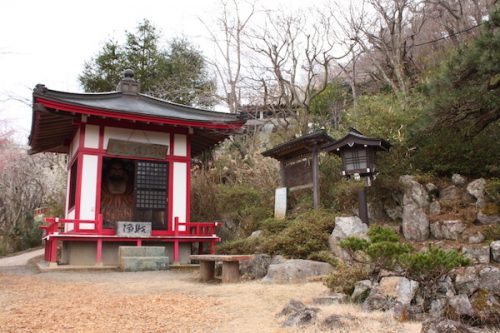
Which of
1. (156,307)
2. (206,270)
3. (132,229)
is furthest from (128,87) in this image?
(156,307)

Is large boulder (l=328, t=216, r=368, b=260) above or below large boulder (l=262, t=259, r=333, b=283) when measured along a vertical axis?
above

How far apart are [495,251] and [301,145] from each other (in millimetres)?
4953

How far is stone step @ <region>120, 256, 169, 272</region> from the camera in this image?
9844mm

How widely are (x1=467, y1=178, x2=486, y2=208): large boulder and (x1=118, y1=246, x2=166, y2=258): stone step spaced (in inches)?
281

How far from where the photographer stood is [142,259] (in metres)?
9.99

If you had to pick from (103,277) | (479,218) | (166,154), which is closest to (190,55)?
(166,154)

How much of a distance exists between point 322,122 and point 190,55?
25.2 ft

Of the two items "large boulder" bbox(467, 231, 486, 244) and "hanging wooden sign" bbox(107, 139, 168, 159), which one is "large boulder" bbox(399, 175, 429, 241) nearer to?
"large boulder" bbox(467, 231, 486, 244)

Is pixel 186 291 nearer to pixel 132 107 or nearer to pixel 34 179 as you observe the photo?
pixel 132 107

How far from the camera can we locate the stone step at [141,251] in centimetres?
1022

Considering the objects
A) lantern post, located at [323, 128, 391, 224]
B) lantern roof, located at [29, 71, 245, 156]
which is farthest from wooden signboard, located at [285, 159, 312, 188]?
lantern roof, located at [29, 71, 245, 156]

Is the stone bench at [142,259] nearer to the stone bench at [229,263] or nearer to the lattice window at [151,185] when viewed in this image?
the lattice window at [151,185]

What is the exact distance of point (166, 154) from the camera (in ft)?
40.0

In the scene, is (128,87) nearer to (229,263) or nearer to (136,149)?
(136,149)
